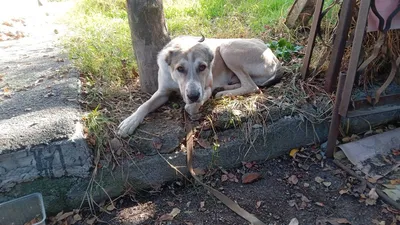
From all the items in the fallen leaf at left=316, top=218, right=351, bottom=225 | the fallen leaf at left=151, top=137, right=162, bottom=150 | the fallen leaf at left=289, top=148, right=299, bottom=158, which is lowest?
the fallen leaf at left=316, top=218, right=351, bottom=225

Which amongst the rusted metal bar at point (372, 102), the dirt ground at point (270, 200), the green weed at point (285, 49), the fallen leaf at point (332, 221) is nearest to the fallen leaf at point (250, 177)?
the dirt ground at point (270, 200)

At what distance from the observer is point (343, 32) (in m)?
3.12

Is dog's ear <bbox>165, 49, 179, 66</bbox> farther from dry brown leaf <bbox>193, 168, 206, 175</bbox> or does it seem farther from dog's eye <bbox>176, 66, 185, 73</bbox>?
dry brown leaf <bbox>193, 168, 206, 175</bbox>

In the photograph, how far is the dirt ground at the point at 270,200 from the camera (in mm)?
2672

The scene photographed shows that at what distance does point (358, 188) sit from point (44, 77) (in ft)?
11.3

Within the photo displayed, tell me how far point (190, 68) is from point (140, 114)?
0.64m

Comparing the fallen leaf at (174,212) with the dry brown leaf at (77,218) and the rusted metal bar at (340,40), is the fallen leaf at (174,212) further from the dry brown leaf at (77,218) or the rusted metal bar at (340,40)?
the rusted metal bar at (340,40)

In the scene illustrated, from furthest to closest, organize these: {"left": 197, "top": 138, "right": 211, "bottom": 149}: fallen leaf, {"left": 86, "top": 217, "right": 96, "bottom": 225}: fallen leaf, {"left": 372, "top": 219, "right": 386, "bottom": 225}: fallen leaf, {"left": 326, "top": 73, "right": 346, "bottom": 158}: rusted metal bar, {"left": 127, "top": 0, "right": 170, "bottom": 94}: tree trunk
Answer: {"left": 127, "top": 0, "right": 170, "bottom": 94}: tree trunk
{"left": 197, "top": 138, "right": 211, "bottom": 149}: fallen leaf
{"left": 326, "top": 73, "right": 346, "bottom": 158}: rusted metal bar
{"left": 86, "top": 217, "right": 96, "bottom": 225}: fallen leaf
{"left": 372, "top": 219, "right": 386, "bottom": 225}: fallen leaf

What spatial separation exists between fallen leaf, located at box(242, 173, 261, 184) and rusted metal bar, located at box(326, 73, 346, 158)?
0.72 meters

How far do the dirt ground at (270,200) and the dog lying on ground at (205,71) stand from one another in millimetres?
671

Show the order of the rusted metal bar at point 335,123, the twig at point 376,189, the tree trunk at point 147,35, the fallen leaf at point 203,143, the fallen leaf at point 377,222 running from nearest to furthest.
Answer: the fallen leaf at point 377,222, the twig at point 376,189, the rusted metal bar at point 335,123, the fallen leaf at point 203,143, the tree trunk at point 147,35

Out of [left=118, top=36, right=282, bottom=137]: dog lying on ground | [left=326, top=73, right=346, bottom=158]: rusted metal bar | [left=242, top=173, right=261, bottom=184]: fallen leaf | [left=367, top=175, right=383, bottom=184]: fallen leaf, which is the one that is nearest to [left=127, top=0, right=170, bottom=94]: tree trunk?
[left=118, top=36, right=282, bottom=137]: dog lying on ground

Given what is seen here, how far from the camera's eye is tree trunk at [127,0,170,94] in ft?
11.1

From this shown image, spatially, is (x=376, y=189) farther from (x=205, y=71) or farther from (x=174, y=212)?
(x=205, y=71)
